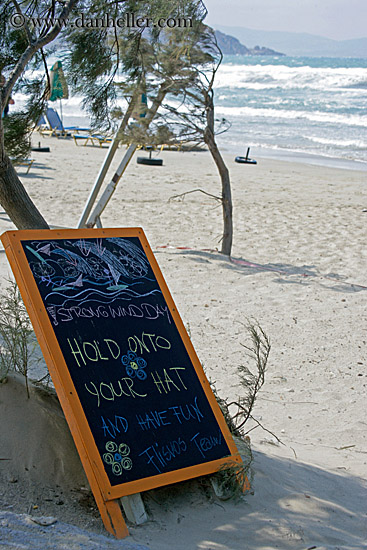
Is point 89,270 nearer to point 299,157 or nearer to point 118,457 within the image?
point 118,457

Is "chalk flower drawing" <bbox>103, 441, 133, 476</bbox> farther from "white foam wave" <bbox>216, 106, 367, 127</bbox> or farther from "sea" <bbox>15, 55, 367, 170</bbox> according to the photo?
"white foam wave" <bbox>216, 106, 367, 127</bbox>

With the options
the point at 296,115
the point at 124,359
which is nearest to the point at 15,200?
the point at 124,359

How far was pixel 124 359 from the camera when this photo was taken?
256cm

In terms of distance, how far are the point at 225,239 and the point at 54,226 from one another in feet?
9.58

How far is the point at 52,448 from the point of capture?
255 cm

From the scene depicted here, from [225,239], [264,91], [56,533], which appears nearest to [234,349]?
[56,533]

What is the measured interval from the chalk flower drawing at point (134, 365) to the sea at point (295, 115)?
889cm

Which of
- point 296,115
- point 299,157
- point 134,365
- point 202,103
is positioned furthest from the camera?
point 296,115

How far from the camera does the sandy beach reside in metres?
2.32

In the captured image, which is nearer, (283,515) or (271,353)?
(283,515)

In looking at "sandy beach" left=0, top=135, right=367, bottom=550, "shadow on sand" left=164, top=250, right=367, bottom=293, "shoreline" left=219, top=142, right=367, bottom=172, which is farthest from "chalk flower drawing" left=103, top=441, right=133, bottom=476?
"shoreline" left=219, top=142, right=367, bottom=172

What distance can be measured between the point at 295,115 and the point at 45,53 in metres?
32.9

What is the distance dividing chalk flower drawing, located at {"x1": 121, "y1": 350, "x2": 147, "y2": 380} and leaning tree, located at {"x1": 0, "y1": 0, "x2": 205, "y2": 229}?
1.41 meters

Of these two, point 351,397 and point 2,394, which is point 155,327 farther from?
point 351,397
